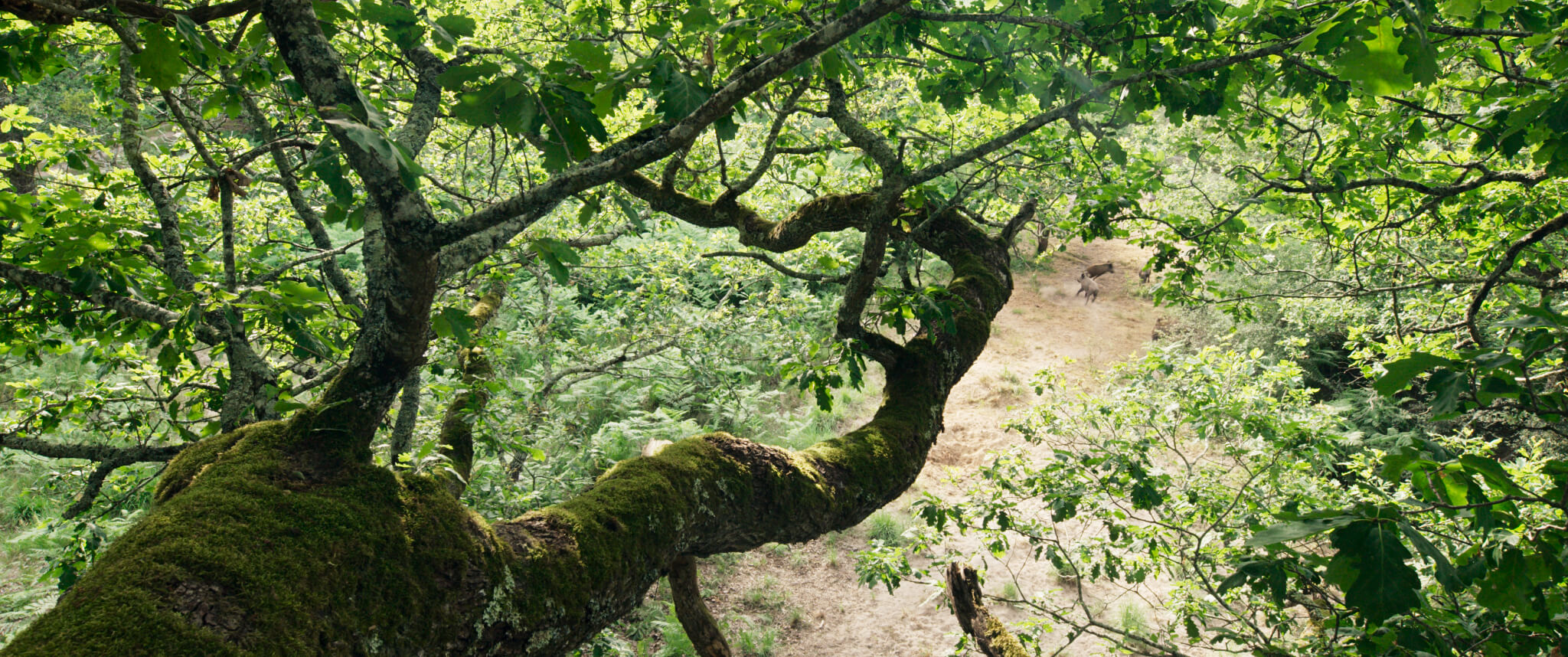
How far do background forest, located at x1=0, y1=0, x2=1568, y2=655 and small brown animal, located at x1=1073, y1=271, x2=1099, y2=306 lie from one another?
8.29 metres

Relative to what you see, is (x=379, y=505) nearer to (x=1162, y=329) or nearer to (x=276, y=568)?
(x=276, y=568)

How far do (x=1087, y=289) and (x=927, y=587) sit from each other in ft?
32.1

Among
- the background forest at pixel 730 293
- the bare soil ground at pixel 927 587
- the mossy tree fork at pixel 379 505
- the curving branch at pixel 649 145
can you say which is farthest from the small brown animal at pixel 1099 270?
the curving branch at pixel 649 145

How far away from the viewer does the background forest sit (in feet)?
5.09

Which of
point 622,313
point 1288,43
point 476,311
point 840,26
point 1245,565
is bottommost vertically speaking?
point 1245,565

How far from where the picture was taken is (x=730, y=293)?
6.45 m

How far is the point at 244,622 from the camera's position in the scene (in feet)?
4.43

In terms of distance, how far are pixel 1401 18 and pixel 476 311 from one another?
5031 millimetres

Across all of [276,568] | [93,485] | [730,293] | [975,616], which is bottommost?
[276,568]

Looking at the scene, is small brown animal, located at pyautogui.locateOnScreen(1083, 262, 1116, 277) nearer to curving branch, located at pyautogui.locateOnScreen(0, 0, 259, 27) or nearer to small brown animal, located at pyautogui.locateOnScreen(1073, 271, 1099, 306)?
small brown animal, located at pyautogui.locateOnScreen(1073, 271, 1099, 306)

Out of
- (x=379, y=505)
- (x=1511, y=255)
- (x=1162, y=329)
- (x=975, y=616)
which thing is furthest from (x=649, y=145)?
(x=1162, y=329)

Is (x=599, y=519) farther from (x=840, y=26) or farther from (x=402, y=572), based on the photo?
(x=840, y=26)

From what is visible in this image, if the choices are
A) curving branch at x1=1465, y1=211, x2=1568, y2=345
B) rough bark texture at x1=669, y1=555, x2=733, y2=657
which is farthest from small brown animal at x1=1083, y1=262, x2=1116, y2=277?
rough bark texture at x1=669, y1=555, x2=733, y2=657

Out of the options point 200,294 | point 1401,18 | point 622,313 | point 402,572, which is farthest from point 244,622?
point 622,313
